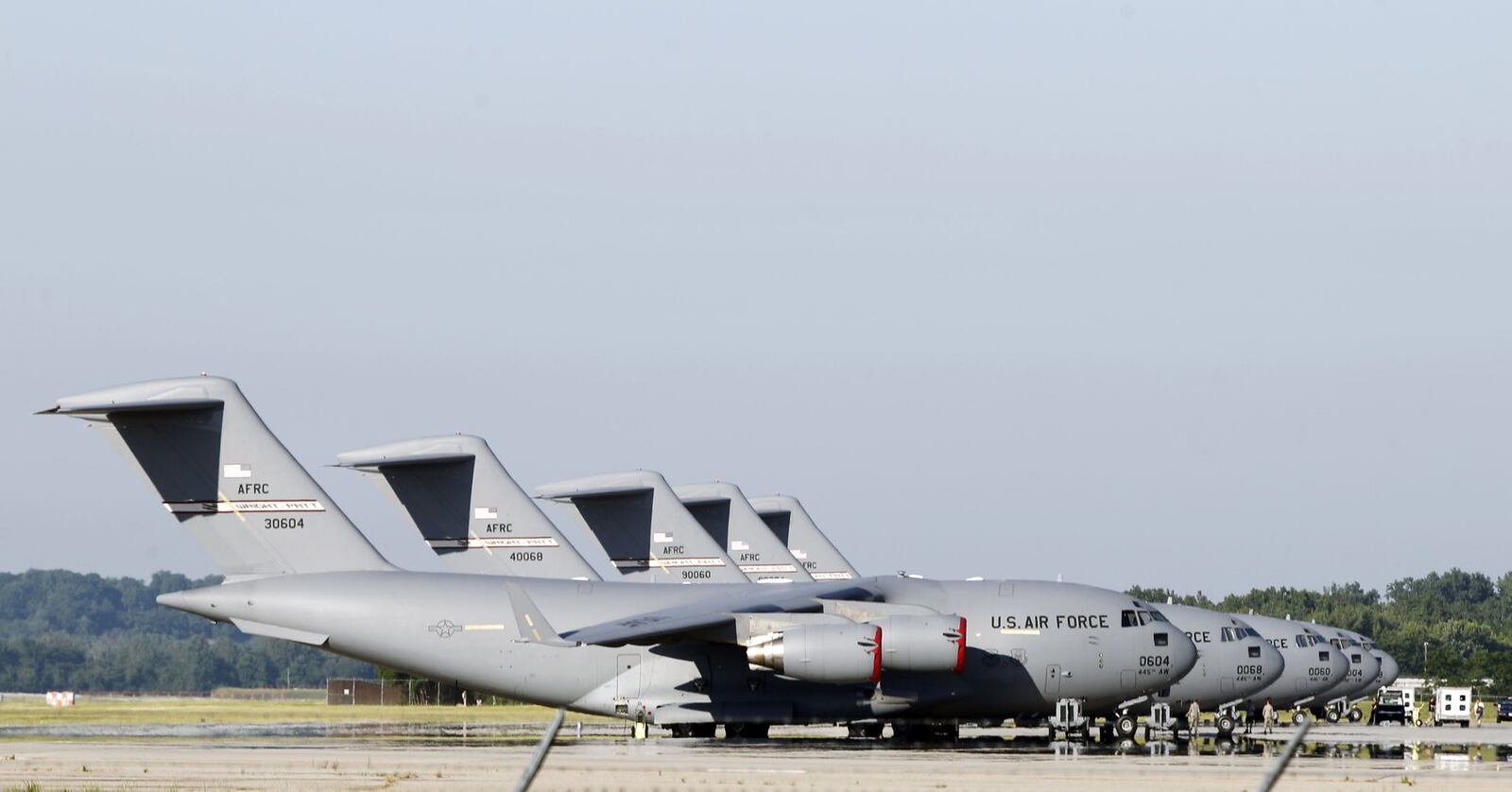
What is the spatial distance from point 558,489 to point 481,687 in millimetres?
11409

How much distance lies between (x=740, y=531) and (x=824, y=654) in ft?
66.7

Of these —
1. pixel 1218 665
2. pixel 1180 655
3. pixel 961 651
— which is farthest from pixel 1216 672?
pixel 961 651

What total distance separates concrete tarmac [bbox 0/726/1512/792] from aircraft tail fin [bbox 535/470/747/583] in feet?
33.1

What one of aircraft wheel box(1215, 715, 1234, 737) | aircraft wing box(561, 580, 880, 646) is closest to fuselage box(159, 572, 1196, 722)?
aircraft wing box(561, 580, 880, 646)

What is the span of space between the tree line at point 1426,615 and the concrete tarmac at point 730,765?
78.7 ft

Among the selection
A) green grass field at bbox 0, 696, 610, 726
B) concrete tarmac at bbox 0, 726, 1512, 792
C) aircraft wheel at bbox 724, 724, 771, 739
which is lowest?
green grass field at bbox 0, 696, 610, 726

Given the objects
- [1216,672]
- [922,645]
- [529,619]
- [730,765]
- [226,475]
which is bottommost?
[730,765]

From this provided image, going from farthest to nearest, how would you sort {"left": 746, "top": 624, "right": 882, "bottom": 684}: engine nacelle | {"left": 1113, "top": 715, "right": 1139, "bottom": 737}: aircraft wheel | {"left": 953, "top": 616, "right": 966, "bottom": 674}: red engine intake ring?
{"left": 1113, "top": 715, "right": 1139, "bottom": 737}: aircraft wheel
{"left": 953, "top": 616, "right": 966, "bottom": 674}: red engine intake ring
{"left": 746, "top": 624, "right": 882, "bottom": 684}: engine nacelle

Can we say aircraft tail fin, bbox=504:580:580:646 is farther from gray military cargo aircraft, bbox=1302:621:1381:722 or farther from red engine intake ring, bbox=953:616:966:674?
gray military cargo aircraft, bbox=1302:621:1381:722

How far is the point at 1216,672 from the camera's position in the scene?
39531 millimetres

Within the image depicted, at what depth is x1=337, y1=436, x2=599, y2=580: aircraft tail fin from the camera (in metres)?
41.2

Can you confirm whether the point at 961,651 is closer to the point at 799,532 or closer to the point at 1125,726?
the point at 1125,726

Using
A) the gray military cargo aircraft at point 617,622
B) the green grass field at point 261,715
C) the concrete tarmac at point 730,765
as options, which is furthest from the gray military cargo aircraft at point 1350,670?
the green grass field at point 261,715

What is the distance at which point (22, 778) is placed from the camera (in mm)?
24047
